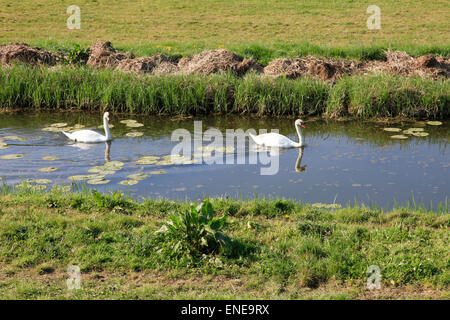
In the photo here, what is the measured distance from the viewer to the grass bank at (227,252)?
257 inches

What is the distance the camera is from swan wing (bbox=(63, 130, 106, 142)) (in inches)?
506

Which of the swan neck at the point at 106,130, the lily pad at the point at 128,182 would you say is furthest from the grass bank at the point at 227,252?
the swan neck at the point at 106,130

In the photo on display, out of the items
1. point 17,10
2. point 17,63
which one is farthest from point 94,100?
point 17,10

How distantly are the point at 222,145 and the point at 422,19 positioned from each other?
1980cm

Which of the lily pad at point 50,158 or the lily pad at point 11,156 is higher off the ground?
the lily pad at point 11,156

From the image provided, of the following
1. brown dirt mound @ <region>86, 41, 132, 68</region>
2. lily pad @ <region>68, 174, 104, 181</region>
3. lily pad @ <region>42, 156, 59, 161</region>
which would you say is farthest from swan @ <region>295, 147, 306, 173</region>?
brown dirt mound @ <region>86, 41, 132, 68</region>

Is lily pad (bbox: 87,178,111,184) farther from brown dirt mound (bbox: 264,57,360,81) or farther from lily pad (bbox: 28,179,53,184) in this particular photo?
brown dirt mound (bbox: 264,57,360,81)

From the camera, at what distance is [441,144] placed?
42.5ft

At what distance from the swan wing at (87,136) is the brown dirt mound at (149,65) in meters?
4.80

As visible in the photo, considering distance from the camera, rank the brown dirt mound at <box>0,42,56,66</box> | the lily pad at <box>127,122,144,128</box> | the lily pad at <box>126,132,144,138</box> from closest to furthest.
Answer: the lily pad at <box>126,132,144,138</box>, the lily pad at <box>127,122,144,128</box>, the brown dirt mound at <box>0,42,56,66</box>

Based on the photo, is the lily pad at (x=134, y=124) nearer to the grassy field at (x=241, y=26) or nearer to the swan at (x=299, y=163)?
the swan at (x=299, y=163)

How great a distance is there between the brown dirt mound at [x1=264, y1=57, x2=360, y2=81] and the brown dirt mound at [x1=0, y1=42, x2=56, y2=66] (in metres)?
7.18

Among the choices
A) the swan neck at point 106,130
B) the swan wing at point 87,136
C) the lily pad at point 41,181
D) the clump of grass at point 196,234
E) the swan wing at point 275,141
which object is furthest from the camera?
the swan neck at point 106,130

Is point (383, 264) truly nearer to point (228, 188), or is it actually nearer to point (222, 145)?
point (228, 188)
